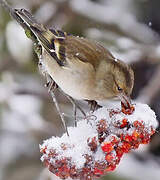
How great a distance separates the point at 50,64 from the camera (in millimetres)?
2512

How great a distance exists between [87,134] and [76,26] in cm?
256

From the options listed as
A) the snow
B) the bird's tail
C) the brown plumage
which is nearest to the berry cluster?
the snow

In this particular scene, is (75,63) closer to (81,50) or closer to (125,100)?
(81,50)

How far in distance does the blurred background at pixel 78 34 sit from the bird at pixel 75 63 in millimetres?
1217

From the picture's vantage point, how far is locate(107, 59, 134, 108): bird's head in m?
2.19

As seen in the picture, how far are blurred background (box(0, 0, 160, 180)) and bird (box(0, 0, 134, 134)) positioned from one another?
1.22m

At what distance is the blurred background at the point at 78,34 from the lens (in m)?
4.05

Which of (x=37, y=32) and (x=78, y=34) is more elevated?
(x=78, y=34)

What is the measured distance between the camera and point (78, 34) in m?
4.32

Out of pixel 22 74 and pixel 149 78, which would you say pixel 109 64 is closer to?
pixel 149 78

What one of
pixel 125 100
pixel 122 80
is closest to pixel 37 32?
pixel 122 80

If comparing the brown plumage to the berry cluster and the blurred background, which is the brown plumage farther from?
the blurred background

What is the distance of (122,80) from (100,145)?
0.45m

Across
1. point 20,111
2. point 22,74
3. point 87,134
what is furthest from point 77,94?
point 20,111
